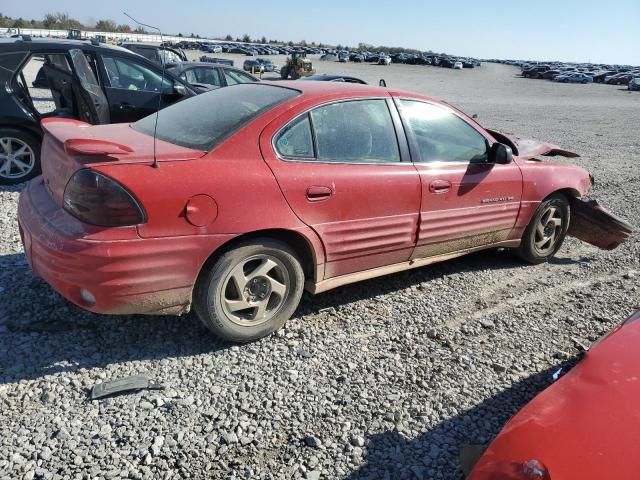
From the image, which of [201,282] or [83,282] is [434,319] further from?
[83,282]

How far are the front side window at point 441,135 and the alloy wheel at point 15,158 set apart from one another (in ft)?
15.4

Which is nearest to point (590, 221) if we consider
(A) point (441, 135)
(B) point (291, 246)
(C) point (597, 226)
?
(C) point (597, 226)

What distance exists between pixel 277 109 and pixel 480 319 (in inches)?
82.9

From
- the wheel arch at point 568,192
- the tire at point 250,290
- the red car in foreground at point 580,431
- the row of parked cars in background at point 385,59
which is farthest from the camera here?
the row of parked cars in background at point 385,59

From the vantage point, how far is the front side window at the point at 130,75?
23.7 feet

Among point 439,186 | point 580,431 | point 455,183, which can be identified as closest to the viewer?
point 580,431

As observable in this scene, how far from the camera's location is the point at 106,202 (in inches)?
109

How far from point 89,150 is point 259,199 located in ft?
3.10

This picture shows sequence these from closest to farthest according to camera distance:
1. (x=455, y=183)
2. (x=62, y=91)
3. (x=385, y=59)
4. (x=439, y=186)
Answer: (x=439, y=186) < (x=455, y=183) < (x=62, y=91) < (x=385, y=59)

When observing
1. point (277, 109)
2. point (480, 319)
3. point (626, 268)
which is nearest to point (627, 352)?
point (480, 319)

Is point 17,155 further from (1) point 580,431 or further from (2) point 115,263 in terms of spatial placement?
(1) point 580,431

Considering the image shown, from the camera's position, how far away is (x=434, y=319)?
12.8 feet

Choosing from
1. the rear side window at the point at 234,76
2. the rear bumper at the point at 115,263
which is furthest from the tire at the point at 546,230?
the rear side window at the point at 234,76

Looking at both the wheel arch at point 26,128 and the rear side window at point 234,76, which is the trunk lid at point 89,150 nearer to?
the wheel arch at point 26,128
